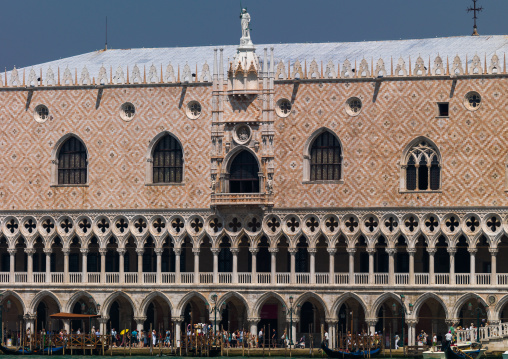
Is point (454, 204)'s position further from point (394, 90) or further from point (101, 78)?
point (101, 78)

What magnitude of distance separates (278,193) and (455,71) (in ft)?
32.4

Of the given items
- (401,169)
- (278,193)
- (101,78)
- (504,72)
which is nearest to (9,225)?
(101,78)

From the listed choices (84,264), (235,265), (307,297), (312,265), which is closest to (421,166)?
(312,265)

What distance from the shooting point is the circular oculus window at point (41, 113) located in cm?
8406

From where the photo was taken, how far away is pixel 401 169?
258 feet

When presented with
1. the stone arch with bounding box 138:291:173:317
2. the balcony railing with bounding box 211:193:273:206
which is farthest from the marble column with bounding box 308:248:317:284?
the stone arch with bounding box 138:291:173:317

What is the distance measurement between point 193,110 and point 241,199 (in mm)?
4882

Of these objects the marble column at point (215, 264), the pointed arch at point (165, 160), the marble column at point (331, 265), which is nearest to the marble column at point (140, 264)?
the pointed arch at point (165, 160)

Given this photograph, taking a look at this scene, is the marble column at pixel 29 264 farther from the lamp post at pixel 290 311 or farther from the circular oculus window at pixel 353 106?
the circular oculus window at pixel 353 106

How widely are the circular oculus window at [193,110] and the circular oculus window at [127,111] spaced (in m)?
2.75

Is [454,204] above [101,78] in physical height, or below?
below

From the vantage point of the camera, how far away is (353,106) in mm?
80000

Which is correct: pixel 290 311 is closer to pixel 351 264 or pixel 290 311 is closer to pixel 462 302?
pixel 351 264

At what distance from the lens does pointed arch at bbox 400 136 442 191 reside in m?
78.6
